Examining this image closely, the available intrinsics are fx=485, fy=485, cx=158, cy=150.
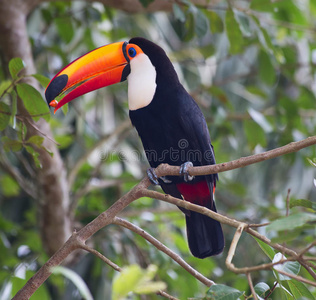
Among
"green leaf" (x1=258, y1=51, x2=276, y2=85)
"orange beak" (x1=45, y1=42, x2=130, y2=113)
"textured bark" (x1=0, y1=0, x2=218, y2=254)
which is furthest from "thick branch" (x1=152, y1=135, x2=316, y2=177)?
"green leaf" (x1=258, y1=51, x2=276, y2=85)

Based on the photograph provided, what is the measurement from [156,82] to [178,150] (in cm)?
43

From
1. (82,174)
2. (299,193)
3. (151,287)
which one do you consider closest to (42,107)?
(151,287)

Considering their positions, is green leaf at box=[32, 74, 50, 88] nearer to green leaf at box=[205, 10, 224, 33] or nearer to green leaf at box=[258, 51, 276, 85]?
green leaf at box=[205, 10, 224, 33]

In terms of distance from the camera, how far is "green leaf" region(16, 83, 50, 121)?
2.31 meters

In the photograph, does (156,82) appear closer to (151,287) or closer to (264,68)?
(264,68)

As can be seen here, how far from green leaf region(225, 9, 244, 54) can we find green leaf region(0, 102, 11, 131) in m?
1.42

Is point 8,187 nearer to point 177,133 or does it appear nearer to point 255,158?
point 177,133

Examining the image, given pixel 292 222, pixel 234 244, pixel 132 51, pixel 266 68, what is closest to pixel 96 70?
pixel 132 51

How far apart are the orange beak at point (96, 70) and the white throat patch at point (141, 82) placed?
0.07 meters

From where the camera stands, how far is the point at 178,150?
2828 mm

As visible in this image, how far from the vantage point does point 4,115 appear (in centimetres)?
230

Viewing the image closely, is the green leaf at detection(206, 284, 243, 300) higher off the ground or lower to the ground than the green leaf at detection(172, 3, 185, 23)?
lower

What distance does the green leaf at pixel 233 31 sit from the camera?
2.90 metres

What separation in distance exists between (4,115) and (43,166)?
2.56 feet
